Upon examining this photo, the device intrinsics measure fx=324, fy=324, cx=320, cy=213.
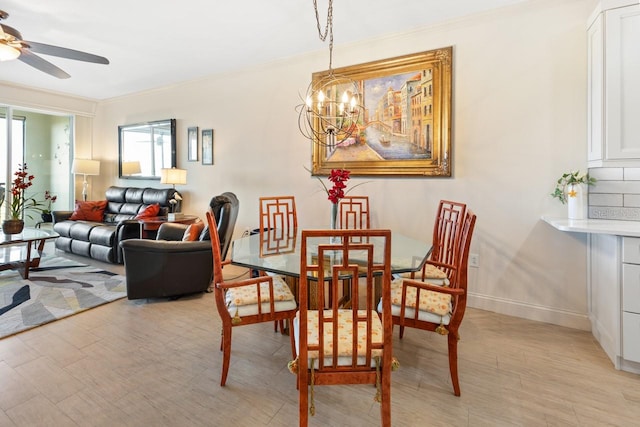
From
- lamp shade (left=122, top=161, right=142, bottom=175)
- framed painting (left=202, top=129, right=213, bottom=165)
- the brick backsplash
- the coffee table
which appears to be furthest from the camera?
lamp shade (left=122, top=161, right=142, bottom=175)

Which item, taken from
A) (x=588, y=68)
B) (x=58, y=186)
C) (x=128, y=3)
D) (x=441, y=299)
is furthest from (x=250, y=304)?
(x=58, y=186)

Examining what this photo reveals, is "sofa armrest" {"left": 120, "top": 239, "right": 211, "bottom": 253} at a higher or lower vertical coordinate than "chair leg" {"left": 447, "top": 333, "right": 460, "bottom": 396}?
higher

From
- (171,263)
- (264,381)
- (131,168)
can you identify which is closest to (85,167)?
(131,168)

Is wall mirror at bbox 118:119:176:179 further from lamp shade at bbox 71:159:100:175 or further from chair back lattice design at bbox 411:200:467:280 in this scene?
chair back lattice design at bbox 411:200:467:280

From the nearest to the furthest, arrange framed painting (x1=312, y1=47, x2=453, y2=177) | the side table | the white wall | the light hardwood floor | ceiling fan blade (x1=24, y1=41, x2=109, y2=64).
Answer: the light hardwood floor, the white wall, ceiling fan blade (x1=24, y1=41, x2=109, y2=64), framed painting (x1=312, y1=47, x2=453, y2=177), the side table

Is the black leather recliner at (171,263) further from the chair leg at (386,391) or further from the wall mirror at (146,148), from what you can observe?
the wall mirror at (146,148)

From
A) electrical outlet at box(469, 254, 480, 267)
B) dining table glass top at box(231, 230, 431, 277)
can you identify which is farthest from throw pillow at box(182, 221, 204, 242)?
electrical outlet at box(469, 254, 480, 267)

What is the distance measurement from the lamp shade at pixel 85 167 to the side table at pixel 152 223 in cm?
217

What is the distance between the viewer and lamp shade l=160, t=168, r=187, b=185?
14.8 ft

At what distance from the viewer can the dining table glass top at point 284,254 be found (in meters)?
1.77

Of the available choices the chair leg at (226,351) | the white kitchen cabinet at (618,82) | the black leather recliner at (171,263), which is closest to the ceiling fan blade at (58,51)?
the black leather recliner at (171,263)

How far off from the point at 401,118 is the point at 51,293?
3.82 meters

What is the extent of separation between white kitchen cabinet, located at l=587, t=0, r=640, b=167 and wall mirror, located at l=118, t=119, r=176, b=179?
196 inches

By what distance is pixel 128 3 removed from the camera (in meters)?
2.74
